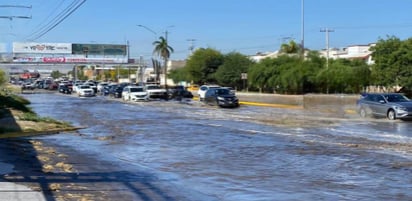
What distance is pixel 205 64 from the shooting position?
97.8 m

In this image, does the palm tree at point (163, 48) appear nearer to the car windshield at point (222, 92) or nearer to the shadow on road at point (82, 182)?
the car windshield at point (222, 92)

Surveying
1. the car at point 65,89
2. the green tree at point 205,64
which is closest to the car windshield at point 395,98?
the green tree at point 205,64

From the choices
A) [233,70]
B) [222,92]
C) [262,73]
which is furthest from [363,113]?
[233,70]

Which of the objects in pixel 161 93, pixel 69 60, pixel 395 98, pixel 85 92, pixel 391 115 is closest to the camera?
pixel 391 115

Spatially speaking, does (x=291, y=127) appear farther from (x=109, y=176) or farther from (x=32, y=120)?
(x=109, y=176)

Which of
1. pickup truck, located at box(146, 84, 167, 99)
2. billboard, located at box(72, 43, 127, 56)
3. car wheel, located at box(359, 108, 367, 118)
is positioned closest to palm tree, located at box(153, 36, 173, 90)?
billboard, located at box(72, 43, 127, 56)

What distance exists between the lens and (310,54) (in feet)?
250

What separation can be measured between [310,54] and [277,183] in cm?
6569

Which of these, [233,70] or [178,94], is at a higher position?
[233,70]

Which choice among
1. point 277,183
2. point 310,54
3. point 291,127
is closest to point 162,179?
point 277,183

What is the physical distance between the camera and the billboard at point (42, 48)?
118 metres

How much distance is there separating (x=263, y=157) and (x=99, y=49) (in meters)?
111

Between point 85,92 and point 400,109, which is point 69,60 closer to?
point 85,92

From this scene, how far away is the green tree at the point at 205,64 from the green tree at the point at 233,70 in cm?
606
